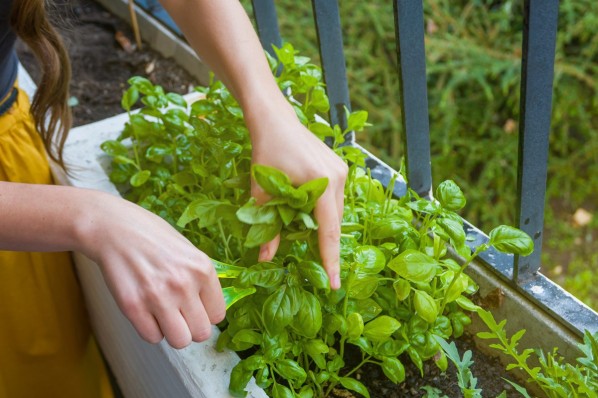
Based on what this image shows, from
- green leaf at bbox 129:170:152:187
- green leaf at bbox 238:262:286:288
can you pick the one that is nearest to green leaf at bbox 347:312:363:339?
green leaf at bbox 238:262:286:288

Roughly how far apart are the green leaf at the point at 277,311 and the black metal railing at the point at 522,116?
0.27m

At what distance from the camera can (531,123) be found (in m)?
0.93

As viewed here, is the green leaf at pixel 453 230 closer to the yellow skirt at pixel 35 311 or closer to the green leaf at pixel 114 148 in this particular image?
the green leaf at pixel 114 148

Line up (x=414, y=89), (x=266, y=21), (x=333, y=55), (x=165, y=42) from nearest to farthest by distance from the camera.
A: (x=414, y=89) → (x=333, y=55) → (x=266, y=21) → (x=165, y=42)

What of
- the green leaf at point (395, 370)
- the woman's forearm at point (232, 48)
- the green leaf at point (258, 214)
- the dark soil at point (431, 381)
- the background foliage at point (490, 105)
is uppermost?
the woman's forearm at point (232, 48)

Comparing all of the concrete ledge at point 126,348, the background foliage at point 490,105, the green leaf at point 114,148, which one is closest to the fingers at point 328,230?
the concrete ledge at point 126,348

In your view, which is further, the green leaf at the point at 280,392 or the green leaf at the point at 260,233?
the green leaf at the point at 280,392

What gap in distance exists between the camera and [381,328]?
926 mm

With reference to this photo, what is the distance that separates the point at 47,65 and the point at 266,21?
424 mm

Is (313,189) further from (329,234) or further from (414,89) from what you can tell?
(414,89)

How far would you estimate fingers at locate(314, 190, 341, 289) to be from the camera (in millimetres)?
822

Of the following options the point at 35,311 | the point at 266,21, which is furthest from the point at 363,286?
the point at 35,311

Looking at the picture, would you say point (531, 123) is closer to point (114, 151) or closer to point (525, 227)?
point (525, 227)

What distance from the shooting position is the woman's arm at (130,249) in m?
0.78
